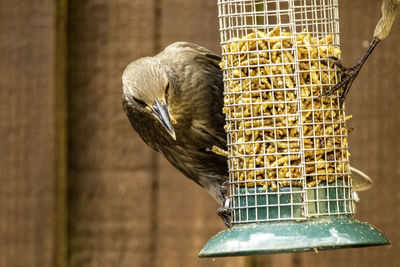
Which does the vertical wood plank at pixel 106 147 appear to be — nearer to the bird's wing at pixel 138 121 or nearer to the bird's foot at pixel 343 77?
the bird's wing at pixel 138 121

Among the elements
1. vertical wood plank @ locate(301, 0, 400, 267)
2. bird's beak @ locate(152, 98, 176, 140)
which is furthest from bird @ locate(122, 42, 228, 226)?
vertical wood plank @ locate(301, 0, 400, 267)

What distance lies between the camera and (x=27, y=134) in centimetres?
485

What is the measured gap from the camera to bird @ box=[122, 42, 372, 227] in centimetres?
515

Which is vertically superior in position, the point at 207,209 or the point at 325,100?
the point at 325,100

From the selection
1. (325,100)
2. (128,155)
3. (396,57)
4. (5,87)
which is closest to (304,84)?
(325,100)

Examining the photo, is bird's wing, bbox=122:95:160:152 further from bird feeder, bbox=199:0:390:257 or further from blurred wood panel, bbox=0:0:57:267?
bird feeder, bbox=199:0:390:257

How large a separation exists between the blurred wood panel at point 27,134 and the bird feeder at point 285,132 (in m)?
0.89

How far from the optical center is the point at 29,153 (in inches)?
190

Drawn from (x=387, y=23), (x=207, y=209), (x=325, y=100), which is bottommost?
(x=207, y=209)

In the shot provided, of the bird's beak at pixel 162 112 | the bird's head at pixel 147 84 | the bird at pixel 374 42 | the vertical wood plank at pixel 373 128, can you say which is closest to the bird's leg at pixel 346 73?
the bird at pixel 374 42

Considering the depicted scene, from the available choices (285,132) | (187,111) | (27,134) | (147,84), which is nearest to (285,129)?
(285,132)

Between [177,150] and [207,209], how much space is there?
0.58 meters

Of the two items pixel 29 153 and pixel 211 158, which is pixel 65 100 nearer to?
pixel 29 153

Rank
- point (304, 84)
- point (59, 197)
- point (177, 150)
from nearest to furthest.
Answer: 1. point (304, 84)
2. point (59, 197)
3. point (177, 150)
